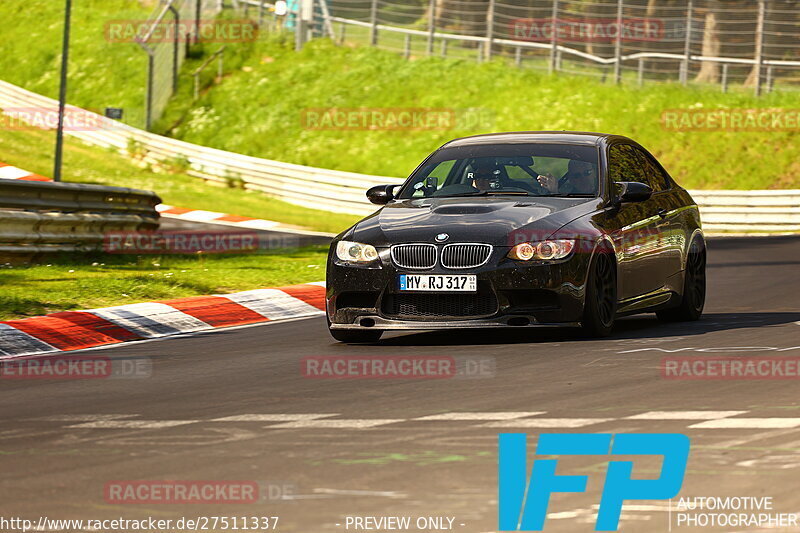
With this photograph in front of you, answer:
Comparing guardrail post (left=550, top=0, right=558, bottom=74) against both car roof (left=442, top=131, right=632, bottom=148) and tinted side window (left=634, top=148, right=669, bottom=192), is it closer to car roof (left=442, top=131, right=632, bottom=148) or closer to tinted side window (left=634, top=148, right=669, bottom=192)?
tinted side window (left=634, top=148, right=669, bottom=192)

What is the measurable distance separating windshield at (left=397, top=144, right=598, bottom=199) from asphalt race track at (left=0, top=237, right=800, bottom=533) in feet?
3.58

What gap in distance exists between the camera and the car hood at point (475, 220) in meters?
10.1

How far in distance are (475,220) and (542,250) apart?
0.53m

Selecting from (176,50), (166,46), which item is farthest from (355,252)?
(176,50)

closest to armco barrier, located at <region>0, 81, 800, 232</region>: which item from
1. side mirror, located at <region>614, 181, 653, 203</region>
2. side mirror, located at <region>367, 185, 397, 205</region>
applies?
side mirror, located at <region>614, 181, 653, 203</region>

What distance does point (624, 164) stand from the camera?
38.8 ft

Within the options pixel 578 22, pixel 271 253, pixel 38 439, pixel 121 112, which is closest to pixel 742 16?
pixel 578 22

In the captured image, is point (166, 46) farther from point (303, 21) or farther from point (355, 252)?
point (355, 252)

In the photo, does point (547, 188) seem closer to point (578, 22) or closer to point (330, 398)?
point (330, 398)

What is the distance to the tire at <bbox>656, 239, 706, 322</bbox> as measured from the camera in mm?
12109

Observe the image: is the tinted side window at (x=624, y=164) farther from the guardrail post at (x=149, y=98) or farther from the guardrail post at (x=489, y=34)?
the guardrail post at (x=149, y=98)

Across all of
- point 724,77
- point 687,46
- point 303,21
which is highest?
point 303,21

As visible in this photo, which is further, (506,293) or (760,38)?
(760,38)

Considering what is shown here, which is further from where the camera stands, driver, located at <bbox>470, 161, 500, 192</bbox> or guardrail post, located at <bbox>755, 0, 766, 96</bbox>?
guardrail post, located at <bbox>755, 0, 766, 96</bbox>
